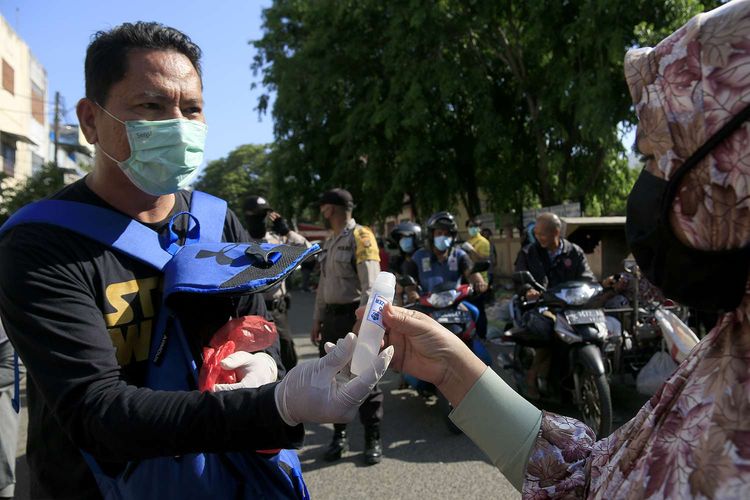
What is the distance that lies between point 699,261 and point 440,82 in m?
13.6

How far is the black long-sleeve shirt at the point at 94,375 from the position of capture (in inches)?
45.6

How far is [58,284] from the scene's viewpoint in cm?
125

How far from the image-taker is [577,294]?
4.76 m

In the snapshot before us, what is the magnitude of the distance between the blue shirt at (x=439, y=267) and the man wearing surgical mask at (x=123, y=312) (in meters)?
4.20

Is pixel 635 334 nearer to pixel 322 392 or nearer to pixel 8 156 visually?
pixel 322 392

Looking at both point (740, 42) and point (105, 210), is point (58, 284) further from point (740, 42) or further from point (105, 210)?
point (740, 42)

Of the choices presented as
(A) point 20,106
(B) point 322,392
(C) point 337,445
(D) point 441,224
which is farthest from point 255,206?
(A) point 20,106

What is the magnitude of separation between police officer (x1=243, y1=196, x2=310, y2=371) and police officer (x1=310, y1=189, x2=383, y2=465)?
41cm

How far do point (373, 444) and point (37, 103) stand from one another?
3342 centimetres

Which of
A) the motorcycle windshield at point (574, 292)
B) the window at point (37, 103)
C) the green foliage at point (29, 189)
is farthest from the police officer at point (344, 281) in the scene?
the window at point (37, 103)

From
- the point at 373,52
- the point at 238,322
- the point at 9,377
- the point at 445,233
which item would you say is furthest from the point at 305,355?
the point at 373,52

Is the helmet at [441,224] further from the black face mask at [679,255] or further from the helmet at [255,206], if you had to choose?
the black face mask at [679,255]

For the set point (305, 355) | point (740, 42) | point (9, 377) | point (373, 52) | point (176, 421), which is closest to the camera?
point (740, 42)

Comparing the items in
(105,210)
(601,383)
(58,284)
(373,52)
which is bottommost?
(601,383)
